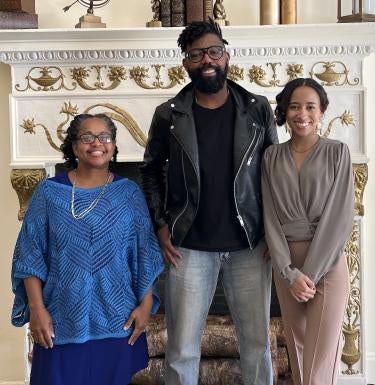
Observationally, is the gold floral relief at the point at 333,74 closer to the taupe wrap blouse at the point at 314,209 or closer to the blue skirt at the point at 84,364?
the taupe wrap blouse at the point at 314,209

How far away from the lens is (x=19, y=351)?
3.18 metres

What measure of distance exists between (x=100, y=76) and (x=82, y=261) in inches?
50.8

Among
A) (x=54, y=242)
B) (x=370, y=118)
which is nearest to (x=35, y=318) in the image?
(x=54, y=242)

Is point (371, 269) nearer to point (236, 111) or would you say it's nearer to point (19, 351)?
point (236, 111)

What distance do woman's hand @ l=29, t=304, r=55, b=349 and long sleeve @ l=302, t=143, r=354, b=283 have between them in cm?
80

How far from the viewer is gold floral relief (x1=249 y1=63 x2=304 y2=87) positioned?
2.92 meters

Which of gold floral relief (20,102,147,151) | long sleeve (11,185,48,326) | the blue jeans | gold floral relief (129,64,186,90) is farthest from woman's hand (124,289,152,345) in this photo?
gold floral relief (129,64,186,90)

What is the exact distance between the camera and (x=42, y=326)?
1888 mm

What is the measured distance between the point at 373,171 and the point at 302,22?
79 cm

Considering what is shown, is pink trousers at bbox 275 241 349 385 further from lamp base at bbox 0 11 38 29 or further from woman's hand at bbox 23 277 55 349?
lamp base at bbox 0 11 38 29

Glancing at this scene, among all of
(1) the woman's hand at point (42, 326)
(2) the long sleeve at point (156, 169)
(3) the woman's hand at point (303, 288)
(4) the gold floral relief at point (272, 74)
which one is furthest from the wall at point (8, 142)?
(1) the woman's hand at point (42, 326)

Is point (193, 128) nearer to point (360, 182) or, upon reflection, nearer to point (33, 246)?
point (33, 246)

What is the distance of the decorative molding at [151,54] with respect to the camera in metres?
2.89

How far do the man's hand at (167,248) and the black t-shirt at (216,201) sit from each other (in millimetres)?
45
